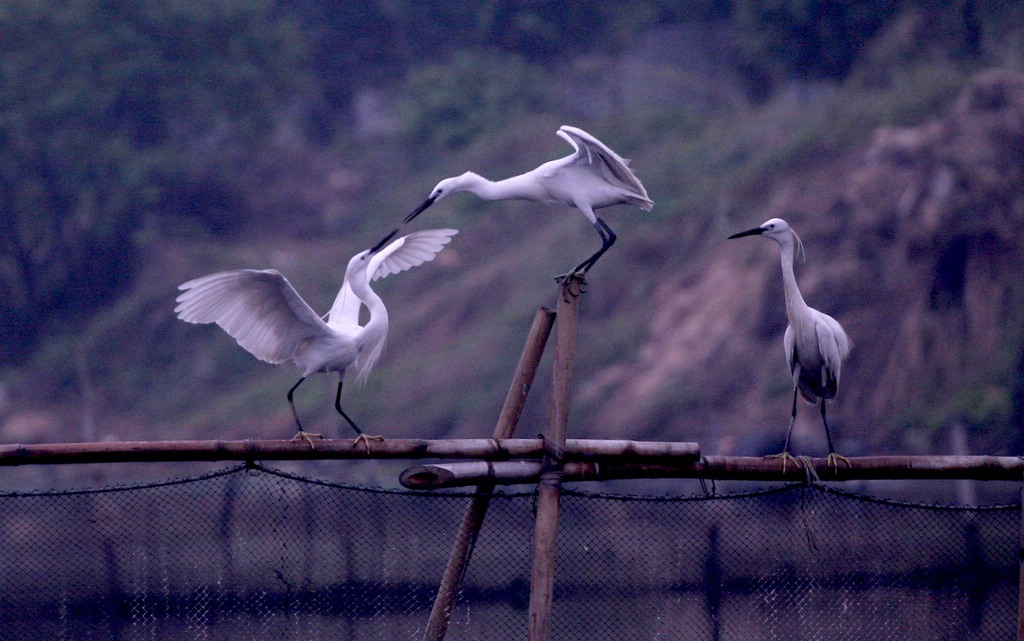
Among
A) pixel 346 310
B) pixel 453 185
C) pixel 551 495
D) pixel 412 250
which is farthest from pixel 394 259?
pixel 551 495

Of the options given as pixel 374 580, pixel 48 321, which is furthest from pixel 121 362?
pixel 374 580

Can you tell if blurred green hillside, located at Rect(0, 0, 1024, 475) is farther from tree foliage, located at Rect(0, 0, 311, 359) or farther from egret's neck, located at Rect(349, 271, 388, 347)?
egret's neck, located at Rect(349, 271, 388, 347)

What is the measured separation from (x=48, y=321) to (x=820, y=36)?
15.9m

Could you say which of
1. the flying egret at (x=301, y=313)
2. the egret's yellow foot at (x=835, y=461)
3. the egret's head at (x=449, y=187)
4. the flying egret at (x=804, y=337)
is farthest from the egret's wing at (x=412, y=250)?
the egret's yellow foot at (x=835, y=461)

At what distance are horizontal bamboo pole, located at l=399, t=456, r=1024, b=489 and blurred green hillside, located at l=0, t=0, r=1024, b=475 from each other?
837 cm

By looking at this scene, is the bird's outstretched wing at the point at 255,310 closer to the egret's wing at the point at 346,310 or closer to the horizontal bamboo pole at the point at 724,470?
the egret's wing at the point at 346,310

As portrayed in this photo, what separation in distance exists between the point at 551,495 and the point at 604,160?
78.1 inches

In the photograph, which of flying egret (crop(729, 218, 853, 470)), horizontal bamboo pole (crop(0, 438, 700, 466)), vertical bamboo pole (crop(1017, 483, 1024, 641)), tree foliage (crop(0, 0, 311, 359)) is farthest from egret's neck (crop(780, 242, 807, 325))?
tree foliage (crop(0, 0, 311, 359))

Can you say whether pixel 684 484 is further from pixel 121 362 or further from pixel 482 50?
pixel 482 50

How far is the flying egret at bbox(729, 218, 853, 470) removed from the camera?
6.02 metres

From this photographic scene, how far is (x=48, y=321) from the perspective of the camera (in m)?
24.6

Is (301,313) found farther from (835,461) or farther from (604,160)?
(835,461)

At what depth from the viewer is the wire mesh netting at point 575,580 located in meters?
4.41

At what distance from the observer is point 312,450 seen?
425 cm
